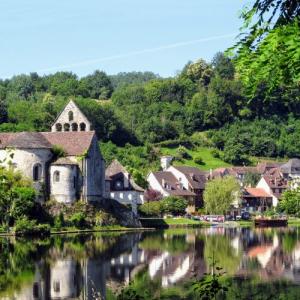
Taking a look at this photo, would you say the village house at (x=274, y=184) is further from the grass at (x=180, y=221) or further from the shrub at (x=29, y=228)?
the shrub at (x=29, y=228)

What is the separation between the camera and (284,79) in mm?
9438

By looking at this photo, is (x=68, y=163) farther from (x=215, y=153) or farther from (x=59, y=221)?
(x=215, y=153)

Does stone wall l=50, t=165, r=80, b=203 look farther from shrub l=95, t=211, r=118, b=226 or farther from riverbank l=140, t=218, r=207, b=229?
riverbank l=140, t=218, r=207, b=229

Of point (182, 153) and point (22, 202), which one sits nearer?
point (22, 202)

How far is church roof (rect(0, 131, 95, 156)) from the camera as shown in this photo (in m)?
88.8

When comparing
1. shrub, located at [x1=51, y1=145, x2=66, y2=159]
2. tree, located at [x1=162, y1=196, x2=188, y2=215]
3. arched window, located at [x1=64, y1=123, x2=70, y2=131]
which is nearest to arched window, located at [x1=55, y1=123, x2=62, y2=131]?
arched window, located at [x1=64, y1=123, x2=70, y2=131]

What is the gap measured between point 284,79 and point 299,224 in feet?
373

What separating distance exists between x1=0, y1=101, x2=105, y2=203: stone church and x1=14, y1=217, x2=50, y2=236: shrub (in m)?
9.35

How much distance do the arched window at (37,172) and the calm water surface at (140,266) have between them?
1383 centimetres

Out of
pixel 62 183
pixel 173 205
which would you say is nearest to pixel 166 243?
pixel 62 183

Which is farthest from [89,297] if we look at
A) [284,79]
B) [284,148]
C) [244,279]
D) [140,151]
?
[284,148]

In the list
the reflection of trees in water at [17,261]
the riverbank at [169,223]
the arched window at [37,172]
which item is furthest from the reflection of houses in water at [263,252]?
the arched window at [37,172]

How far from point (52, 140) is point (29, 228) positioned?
17.6m

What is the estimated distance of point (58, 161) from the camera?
89.6 metres
